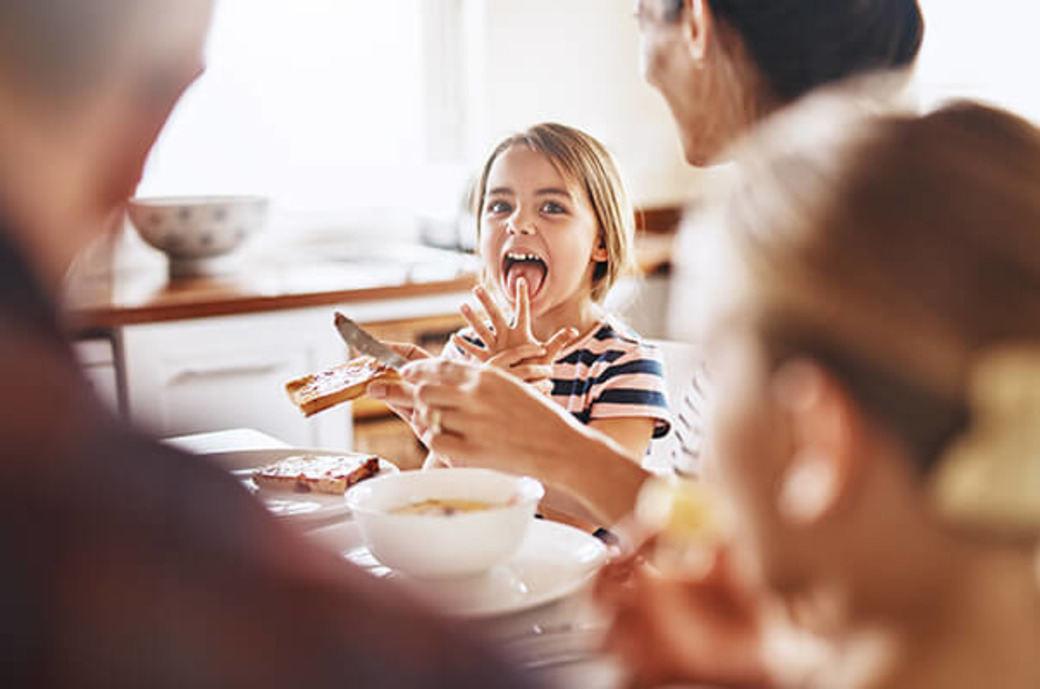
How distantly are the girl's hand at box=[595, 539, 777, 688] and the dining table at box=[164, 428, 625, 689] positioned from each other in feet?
0.15

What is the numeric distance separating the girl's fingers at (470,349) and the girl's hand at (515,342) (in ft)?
0.22

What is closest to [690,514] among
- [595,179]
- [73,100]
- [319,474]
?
[73,100]

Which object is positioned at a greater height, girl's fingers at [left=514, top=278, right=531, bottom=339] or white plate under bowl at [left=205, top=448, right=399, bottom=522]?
girl's fingers at [left=514, top=278, right=531, bottom=339]

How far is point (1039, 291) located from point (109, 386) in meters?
2.51

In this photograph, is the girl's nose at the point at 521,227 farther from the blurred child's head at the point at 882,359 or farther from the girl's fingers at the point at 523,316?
the blurred child's head at the point at 882,359

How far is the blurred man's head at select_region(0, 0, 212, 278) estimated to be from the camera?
47 centimetres

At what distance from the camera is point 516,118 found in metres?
3.75

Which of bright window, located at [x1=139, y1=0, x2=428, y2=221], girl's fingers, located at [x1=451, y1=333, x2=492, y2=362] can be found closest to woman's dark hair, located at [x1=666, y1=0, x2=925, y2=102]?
girl's fingers, located at [x1=451, y1=333, x2=492, y2=362]

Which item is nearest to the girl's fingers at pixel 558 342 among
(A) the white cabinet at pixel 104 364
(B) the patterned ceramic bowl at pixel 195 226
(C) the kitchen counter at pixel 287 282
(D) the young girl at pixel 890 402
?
(D) the young girl at pixel 890 402

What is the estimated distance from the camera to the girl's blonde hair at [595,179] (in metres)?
1.91

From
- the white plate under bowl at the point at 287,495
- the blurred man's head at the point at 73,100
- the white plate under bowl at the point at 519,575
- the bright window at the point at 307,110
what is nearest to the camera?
the blurred man's head at the point at 73,100

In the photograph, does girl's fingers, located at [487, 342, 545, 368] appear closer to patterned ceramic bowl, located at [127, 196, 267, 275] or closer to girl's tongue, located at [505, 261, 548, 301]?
girl's tongue, located at [505, 261, 548, 301]

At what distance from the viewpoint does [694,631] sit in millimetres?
676

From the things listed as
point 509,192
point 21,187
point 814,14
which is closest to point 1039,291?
point 21,187
